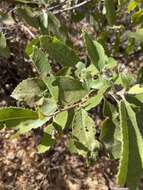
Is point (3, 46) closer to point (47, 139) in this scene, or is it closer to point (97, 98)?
point (47, 139)

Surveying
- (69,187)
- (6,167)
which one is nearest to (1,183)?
(6,167)

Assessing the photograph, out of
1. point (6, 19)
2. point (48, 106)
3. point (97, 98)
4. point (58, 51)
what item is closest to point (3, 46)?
point (6, 19)

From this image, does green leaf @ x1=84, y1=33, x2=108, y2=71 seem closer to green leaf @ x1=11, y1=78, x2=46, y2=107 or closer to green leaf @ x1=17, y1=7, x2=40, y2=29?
Answer: green leaf @ x1=11, y1=78, x2=46, y2=107

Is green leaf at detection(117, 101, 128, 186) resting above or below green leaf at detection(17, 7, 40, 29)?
below

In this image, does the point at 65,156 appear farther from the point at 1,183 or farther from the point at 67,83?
the point at 67,83

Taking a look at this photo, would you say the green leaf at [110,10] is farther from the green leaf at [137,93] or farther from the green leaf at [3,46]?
the green leaf at [137,93]

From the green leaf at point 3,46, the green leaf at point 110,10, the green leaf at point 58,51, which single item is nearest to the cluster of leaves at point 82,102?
the green leaf at point 58,51

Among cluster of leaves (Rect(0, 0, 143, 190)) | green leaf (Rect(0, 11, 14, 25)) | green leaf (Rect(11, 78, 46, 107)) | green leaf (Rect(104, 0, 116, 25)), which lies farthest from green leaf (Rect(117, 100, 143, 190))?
green leaf (Rect(0, 11, 14, 25))
